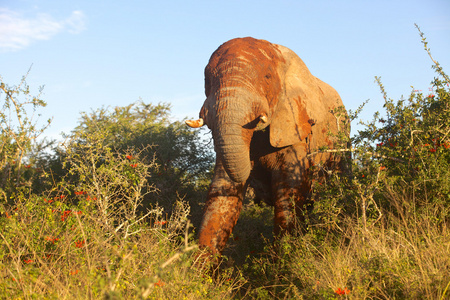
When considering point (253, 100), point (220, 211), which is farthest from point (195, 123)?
point (220, 211)

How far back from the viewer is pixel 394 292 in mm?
4055

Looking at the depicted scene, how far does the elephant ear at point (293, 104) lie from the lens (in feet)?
23.4

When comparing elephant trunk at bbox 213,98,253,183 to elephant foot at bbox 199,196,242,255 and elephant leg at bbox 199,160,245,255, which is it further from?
elephant foot at bbox 199,196,242,255

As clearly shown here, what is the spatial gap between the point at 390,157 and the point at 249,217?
4391mm

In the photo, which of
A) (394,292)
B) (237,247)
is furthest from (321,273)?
(237,247)

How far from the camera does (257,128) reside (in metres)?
6.82

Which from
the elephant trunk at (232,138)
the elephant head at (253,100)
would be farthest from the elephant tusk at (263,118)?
the elephant trunk at (232,138)

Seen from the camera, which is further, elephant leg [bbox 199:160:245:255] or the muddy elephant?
elephant leg [bbox 199:160:245:255]

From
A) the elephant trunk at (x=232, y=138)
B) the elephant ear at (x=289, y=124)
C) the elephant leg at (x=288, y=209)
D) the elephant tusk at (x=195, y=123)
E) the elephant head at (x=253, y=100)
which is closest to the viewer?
the elephant trunk at (x=232, y=138)

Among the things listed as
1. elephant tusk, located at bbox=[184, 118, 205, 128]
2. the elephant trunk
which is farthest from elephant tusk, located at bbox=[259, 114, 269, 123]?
elephant tusk, located at bbox=[184, 118, 205, 128]

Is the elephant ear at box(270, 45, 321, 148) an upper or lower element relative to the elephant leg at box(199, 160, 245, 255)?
upper

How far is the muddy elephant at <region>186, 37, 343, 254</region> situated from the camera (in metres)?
6.46

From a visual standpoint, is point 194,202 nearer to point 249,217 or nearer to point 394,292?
point 249,217

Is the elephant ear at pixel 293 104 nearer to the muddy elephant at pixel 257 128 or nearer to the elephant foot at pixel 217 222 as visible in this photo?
the muddy elephant at pixel 257 128
